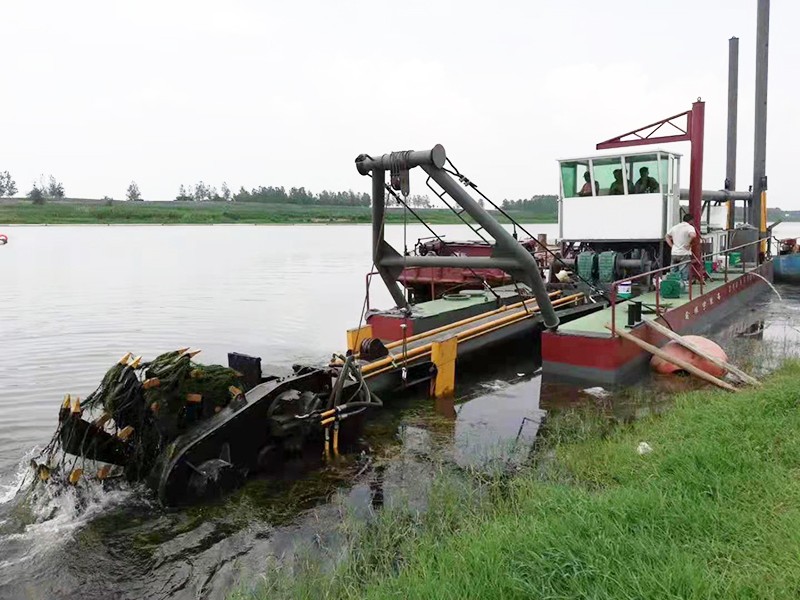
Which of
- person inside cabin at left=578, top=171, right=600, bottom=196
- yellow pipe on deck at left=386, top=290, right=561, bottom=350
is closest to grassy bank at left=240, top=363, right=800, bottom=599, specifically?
yellow pipe on deck at left=386, top=290, right=561, bottom=350

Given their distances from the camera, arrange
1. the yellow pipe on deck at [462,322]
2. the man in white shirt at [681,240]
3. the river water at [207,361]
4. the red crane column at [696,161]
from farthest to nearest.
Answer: the red crane column at [696,161], the man in white shirt at [681,240], the yellow pipe on deck at [462,322], the river water at [207,361]

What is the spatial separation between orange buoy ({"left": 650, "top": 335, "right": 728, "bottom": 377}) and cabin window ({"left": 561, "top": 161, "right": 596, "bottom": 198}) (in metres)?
5.32

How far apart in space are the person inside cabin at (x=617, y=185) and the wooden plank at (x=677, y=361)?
5249 millimetres

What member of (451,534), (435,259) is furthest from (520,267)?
(451,534)

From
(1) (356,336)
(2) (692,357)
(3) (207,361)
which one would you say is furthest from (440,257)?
(3) (207,361)

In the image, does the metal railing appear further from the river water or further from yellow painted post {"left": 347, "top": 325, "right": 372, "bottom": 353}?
yellow painted post {"left": 347, "top": 325, "right": 372, "bottom": 353}

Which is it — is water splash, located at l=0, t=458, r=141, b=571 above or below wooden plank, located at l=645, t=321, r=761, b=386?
below

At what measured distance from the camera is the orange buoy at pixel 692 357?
28.6 ft

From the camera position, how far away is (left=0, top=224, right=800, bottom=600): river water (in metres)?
4.52

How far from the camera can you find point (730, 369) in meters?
8.02

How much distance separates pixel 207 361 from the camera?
11.1 m

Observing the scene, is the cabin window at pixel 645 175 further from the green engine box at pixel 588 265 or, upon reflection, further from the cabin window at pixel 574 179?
the green engine box at pixel 588 265

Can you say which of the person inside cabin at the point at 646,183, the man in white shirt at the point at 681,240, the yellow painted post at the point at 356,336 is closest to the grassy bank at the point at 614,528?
the yellow painted post at the point at 356,336

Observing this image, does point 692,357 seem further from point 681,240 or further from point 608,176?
point 608,176
